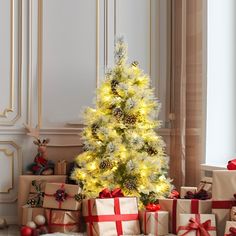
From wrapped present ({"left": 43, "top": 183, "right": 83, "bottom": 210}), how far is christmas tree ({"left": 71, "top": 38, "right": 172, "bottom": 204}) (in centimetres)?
11

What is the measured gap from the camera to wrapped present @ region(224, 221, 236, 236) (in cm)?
294

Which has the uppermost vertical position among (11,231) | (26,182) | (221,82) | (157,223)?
(221,82)

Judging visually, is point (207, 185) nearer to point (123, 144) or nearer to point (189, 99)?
point (123, 144)

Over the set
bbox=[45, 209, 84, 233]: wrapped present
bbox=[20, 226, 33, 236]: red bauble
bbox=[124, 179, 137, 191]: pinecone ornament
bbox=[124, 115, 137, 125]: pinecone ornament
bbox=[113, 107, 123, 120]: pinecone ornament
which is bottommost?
bbox=[20, 226, 33, 236]: red bauble

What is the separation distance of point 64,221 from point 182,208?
0.94 metres

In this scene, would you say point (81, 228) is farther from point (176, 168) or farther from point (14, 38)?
point (14, 38)

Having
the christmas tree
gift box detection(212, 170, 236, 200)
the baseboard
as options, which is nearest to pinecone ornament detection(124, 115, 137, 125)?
the christmas tree

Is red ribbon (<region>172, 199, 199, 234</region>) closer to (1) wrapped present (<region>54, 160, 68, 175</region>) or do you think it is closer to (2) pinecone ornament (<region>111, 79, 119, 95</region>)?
(2) pinecone ornament (<region>111, 79, 119, 95</region>)

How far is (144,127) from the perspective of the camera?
13.3ft

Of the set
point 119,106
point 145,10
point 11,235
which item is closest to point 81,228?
point 11,235

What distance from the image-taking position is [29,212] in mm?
4145

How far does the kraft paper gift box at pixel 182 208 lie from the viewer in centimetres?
326

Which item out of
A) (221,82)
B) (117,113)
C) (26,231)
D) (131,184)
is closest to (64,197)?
(26,231)

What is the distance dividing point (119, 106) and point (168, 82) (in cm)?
111
